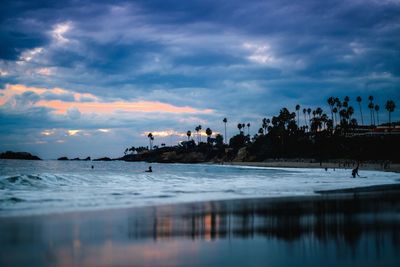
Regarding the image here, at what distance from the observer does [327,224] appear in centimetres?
1454

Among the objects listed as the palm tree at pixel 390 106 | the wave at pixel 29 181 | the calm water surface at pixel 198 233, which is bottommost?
the calm water surface at pixel 198 233

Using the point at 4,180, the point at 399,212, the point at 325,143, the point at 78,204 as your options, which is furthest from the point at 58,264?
the point at 325,143

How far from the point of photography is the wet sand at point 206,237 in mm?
9430

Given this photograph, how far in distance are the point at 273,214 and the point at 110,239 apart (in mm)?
8133

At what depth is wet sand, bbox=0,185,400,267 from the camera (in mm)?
9430

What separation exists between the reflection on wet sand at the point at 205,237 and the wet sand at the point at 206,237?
24 mm

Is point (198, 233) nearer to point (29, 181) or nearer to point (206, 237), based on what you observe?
point (206, 237)

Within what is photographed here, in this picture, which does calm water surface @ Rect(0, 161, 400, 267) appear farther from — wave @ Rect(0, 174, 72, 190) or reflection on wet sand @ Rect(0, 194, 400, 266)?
wave @ Rect(0, 174, 72, 190)

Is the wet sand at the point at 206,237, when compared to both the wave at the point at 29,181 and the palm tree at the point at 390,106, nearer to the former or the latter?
the wave at the point at 29,181

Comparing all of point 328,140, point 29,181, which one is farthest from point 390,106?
point 29,181

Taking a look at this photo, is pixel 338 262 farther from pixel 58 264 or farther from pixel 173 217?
pixel 173 217

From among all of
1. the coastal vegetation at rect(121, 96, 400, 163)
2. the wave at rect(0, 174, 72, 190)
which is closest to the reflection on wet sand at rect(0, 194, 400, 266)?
the wave at rect(0, 174, 72, 190)

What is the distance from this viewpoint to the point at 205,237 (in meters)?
12.3

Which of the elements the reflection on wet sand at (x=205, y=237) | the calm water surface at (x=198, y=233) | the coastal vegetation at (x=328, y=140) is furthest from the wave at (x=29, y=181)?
the coastal vegetation at (x=328, y=140)
